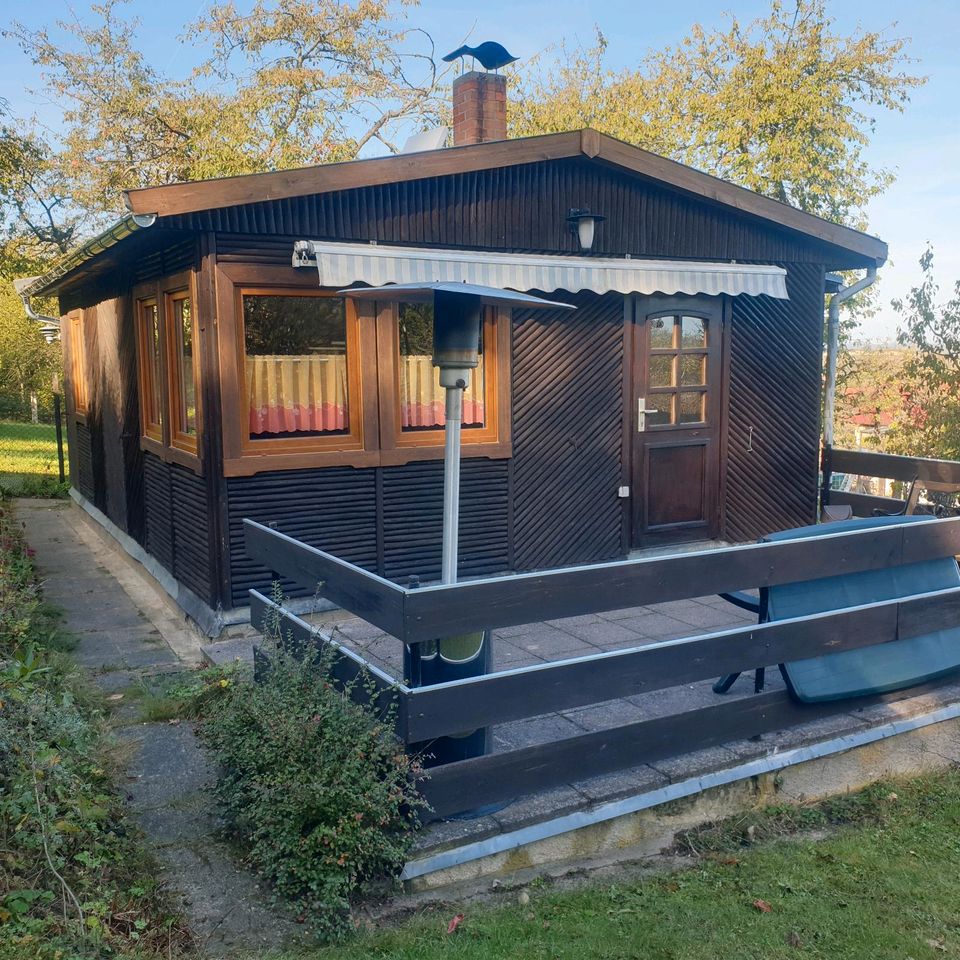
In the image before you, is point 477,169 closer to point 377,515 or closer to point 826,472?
point 377,515

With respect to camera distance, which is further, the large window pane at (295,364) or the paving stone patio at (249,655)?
the large window pane at (295,364)

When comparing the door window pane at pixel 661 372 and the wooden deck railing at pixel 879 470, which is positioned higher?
the door window pane at pixel 661 372

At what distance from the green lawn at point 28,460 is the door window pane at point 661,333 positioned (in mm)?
8189

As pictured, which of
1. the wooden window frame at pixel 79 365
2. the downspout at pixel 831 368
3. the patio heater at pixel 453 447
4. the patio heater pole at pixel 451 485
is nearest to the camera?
the patio heater at pixel 453 447

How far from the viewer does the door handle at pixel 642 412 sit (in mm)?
7711

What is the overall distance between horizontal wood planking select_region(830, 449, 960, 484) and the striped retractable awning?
159 centimetres

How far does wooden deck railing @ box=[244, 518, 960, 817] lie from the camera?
3.40m

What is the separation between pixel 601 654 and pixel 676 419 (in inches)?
182

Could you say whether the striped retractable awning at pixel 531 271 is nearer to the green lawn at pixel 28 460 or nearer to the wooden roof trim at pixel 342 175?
the wooden roof trim at pixel 342 175

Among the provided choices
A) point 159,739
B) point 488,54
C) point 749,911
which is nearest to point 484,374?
point 488,54

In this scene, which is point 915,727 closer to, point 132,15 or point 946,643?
point 946,643

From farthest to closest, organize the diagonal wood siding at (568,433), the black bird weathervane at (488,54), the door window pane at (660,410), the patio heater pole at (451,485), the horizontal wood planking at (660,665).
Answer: the door window pane at (660,410) < the black bird weathervane at (488,54) < the diagonal wood siding at (568,433) < the patio heater pole at (451,485) < the horizontal wood planking at (660,665)

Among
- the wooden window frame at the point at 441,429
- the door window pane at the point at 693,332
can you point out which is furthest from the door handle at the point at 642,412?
the wooden window frame at the point at 441,429

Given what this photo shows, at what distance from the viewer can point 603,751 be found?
3.77m
